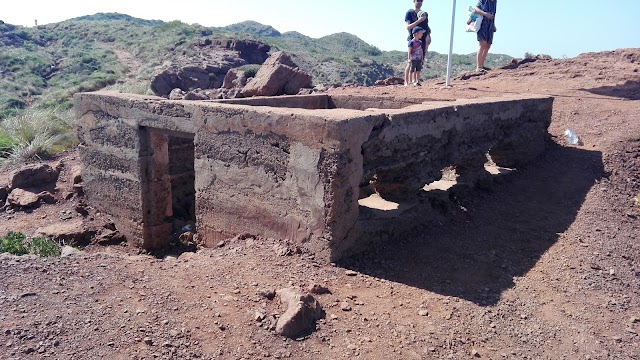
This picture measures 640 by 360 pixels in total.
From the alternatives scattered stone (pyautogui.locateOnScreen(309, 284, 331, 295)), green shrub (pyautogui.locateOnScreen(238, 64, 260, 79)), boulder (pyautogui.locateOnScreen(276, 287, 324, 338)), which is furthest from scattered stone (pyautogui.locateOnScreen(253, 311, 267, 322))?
green shrub (pyautogui.locateOnScreen(238, 64, 260, 79))

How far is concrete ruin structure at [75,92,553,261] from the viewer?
440 cm

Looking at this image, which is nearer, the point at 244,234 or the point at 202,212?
→ the point at 244,234

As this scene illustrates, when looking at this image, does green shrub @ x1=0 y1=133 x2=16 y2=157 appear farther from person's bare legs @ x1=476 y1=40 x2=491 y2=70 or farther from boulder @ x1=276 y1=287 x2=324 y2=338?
person's bare legs @ x1=476 y1=40 x2=491 y2=70

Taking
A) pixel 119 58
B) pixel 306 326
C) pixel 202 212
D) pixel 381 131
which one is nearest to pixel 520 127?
pixel 381 131

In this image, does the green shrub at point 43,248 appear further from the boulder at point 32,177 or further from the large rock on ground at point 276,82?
the large rock on ground at point 276,82

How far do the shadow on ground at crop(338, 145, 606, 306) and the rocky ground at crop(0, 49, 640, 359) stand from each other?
0.02 metres

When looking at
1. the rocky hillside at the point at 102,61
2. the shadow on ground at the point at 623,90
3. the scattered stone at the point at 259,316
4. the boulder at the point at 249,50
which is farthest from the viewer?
the boulder at the point at 249,50

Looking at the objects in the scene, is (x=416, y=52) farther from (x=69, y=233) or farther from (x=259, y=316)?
(x=259, y=316)

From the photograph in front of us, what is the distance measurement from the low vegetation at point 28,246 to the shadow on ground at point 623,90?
9.08 metres

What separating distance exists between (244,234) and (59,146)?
23.5ft

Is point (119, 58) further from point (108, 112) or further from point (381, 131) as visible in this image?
point (381, 131)

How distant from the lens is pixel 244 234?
5.05 meters

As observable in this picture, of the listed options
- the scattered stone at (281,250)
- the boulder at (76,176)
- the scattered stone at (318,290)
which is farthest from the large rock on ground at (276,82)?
the scattered stone at (318,290)

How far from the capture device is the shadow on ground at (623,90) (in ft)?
31.0
